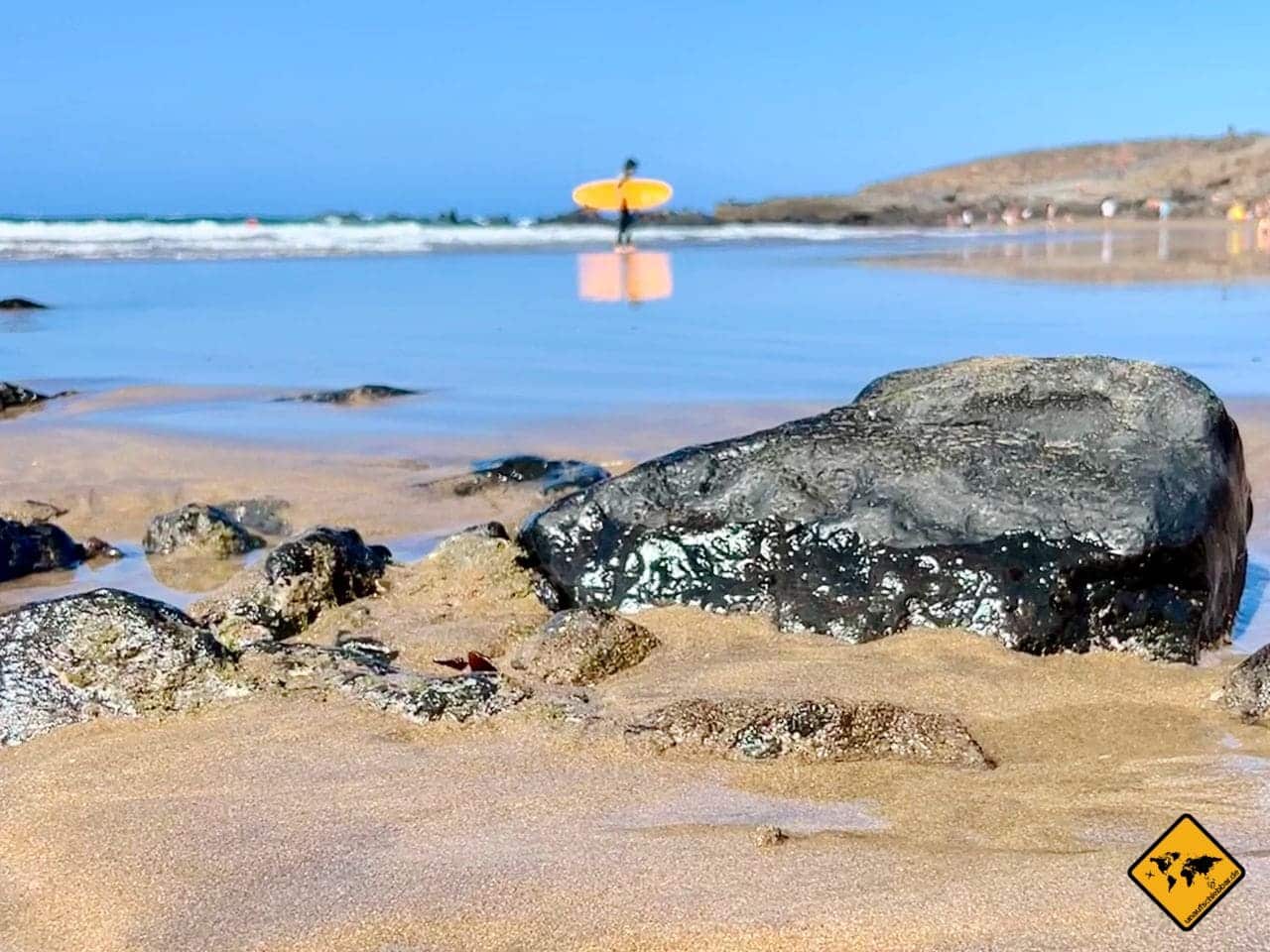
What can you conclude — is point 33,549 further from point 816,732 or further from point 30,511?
point 816,732

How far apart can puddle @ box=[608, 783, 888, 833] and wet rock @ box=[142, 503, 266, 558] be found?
2.73 meters

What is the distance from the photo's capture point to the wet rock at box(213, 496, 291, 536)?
17.8ft

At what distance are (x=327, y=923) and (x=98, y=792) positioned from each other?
2.51ft

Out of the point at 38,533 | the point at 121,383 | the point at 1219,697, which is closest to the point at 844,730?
the point at 1219,697

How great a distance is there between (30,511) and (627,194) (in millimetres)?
22833

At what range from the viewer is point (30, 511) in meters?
5.51

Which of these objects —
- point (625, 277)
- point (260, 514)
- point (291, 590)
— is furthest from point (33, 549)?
point (625, 277)

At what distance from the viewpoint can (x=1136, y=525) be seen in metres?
3.68

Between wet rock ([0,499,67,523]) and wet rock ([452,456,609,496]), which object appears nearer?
wet rock ([0,499,67,523])

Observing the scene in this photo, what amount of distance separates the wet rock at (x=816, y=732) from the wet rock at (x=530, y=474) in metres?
2.65

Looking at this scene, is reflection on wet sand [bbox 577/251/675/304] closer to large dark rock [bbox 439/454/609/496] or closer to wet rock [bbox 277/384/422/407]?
wet rock [bbox 277/384/422/407]

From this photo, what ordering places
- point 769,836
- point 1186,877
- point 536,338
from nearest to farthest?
1. point 1186,877
2. point 769,836
3. point 536,338

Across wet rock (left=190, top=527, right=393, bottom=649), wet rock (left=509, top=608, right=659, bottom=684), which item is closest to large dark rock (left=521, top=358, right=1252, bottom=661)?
wet rock (left=509, top=608, right=659, bottom=684)

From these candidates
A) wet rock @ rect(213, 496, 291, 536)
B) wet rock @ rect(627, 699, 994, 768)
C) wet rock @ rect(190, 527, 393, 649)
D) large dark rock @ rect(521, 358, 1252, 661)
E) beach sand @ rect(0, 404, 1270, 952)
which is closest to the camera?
beach sand @ rect(0, 404, 1270, 952)
